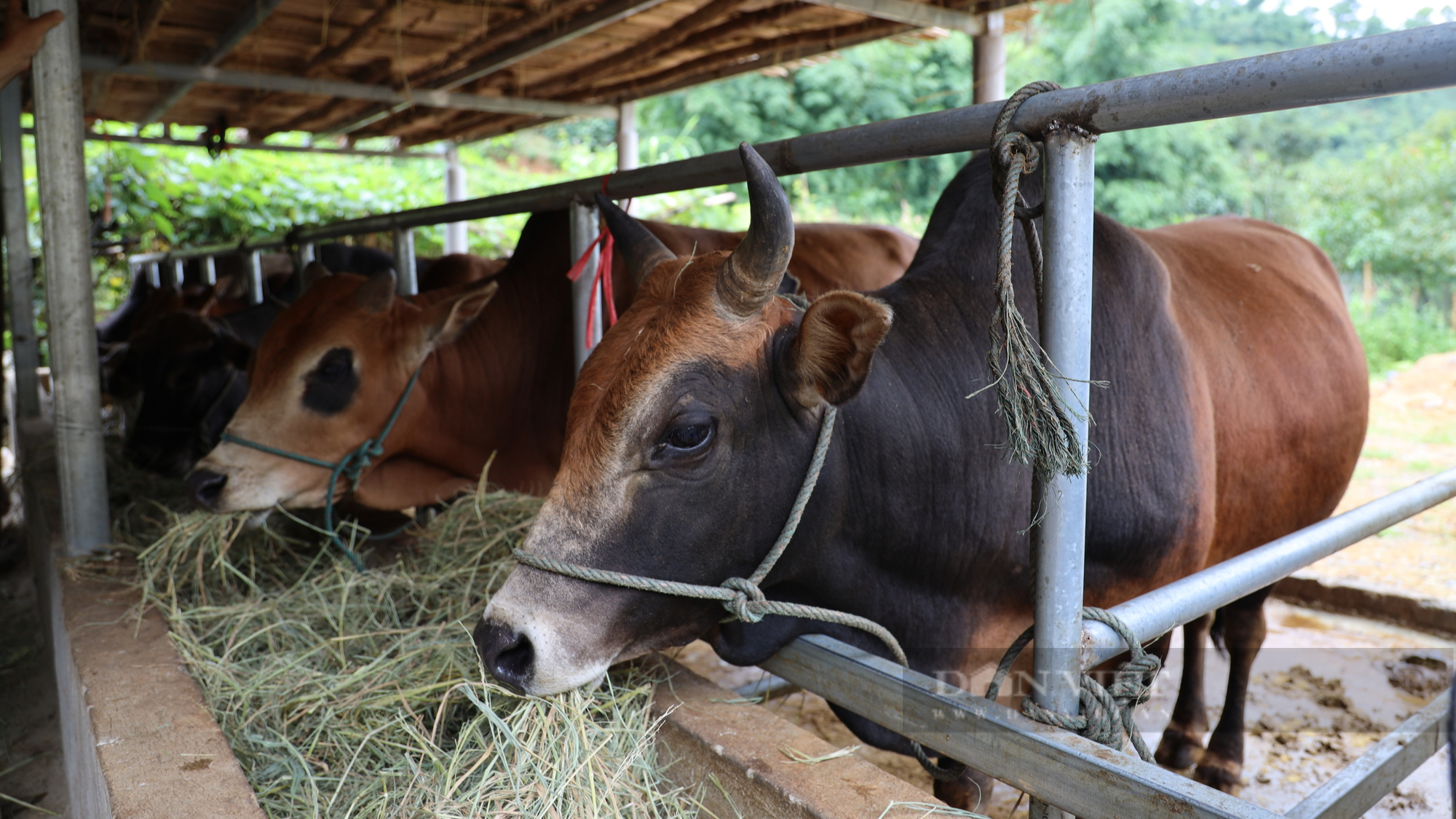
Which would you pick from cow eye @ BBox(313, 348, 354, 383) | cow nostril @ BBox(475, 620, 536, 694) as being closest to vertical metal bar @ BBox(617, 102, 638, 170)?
cow eye @ BBox(313, 348, 354, 383)

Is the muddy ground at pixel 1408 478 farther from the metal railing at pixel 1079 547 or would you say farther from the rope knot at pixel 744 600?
the rope knot at pixel 744 600

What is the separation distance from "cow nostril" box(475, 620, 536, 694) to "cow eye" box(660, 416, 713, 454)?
0.42 metres

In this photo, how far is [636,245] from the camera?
7.54 ft

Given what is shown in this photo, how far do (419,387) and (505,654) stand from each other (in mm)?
2060

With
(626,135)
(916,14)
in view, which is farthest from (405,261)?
(626,135)

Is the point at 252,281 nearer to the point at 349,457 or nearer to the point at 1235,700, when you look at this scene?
the point at 349,457

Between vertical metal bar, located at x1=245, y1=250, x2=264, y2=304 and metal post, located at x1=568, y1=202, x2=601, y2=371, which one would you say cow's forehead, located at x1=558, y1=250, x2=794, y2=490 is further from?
vertical metal bar, located at x1=245, y1=250, x2=264, y2=304

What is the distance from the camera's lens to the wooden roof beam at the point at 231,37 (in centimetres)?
455

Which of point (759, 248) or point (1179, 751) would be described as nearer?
point (759, 248)

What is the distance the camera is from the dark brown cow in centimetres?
175

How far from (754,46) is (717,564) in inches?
177

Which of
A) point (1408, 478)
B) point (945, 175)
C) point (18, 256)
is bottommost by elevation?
point (1408, 478)

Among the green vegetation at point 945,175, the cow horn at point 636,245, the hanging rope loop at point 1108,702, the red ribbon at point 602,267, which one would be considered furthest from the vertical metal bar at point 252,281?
the green vegetation at point 945,175

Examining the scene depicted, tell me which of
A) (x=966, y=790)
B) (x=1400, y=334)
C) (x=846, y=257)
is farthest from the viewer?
(x=1400, y=334)
